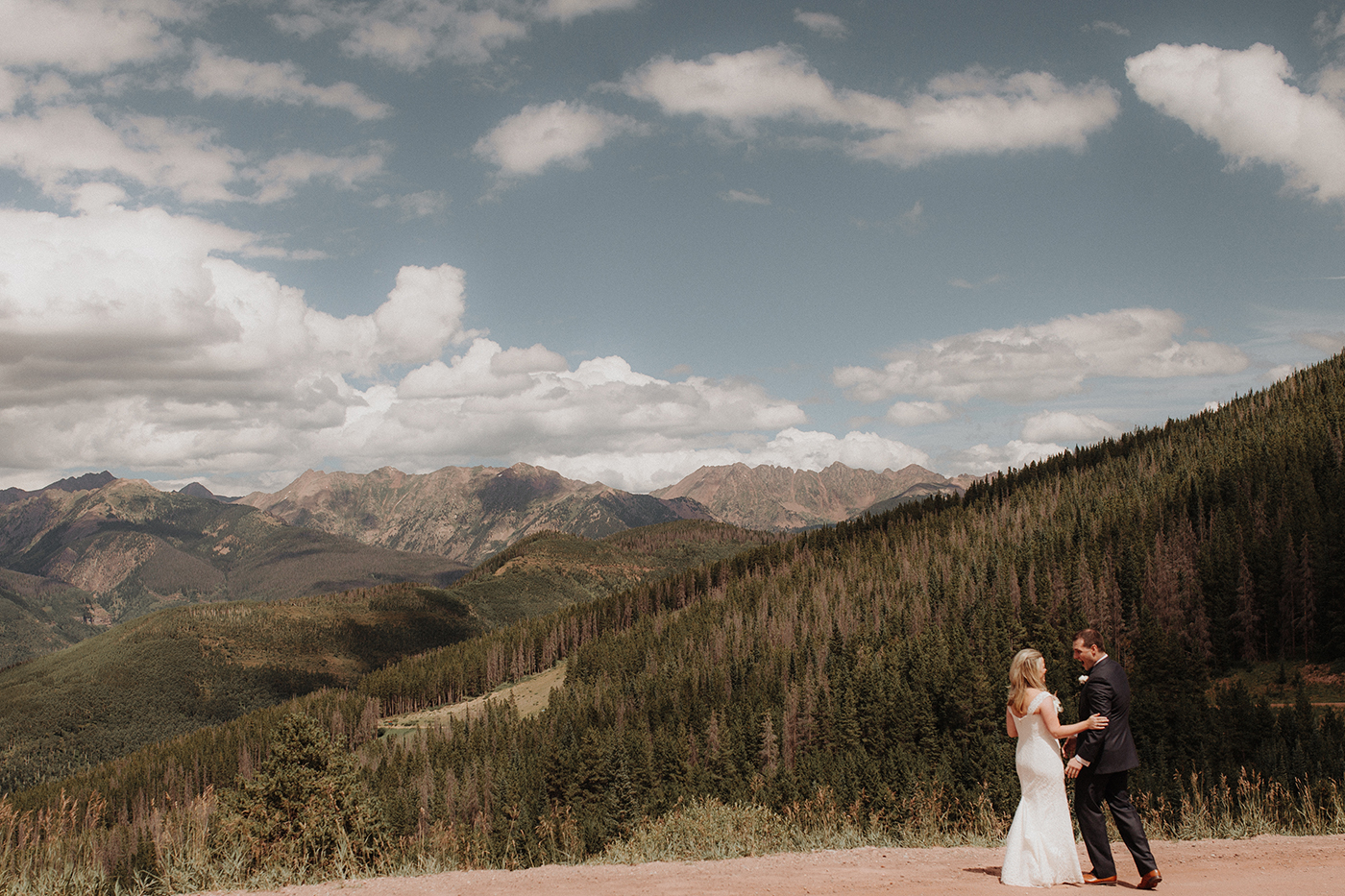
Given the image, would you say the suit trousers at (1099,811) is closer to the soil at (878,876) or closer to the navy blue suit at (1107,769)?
the navy blue suit at (1107,769)

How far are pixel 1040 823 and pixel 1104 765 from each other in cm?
163

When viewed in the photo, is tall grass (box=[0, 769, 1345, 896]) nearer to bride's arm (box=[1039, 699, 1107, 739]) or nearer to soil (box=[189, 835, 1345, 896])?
soil (box=[189, 835, 1345, 896])

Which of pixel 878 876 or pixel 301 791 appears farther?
pixel 301 791

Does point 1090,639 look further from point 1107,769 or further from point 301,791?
point 301,791

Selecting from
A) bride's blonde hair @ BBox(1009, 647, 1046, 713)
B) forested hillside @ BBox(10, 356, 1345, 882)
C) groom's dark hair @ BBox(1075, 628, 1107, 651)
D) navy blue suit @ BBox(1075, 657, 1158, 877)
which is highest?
groom's dark hair @ BBox(1075, 628, 1107, 651)

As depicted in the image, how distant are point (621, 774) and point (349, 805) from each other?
63.2 metres

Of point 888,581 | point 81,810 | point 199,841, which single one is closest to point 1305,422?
point 888,581

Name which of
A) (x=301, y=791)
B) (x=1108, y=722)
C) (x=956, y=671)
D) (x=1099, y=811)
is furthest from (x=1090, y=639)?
(x=956, y=671)

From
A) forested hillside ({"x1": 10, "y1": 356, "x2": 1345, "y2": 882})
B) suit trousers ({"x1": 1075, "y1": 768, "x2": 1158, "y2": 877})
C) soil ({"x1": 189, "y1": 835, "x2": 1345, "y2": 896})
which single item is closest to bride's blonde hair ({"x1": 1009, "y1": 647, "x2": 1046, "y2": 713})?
suit trousers ({"x1": 1075, "y1": 768, "x2": 1158, "y2": 877})

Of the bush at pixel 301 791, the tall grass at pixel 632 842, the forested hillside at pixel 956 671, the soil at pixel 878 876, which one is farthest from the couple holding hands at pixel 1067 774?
the forested hillside at pixel 956 671

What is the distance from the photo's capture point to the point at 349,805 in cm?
4041

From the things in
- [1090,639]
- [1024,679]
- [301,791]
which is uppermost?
[1090,639]

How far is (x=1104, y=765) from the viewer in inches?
557

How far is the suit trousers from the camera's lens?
14.1 meters
